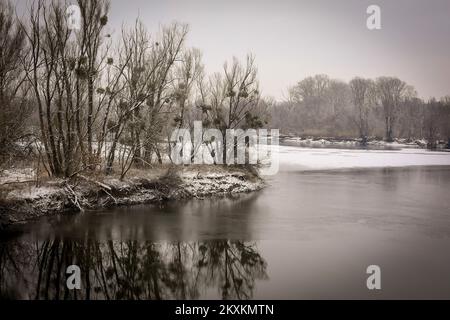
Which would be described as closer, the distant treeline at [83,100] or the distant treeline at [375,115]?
the distant treeline at [83,100]

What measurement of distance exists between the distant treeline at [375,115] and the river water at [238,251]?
60001 mm

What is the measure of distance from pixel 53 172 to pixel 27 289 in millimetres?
8780

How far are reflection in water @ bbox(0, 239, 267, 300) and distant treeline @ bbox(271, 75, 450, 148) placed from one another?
2589 inches

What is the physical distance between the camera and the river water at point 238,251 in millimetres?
8062

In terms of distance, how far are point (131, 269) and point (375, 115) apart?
9413cm

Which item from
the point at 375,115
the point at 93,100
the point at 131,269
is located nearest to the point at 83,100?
the point at 93,100

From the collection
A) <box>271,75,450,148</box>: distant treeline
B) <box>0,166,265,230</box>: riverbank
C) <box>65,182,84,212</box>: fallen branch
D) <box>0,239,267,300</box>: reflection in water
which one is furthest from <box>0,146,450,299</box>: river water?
<box>271,75,450,148</box>: distant treeline

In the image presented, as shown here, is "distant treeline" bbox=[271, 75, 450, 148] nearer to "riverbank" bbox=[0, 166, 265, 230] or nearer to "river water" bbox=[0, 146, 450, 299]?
"riverbank" bbox=[0, 166, 265, 230]

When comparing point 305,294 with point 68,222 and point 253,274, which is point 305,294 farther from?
point 68,222

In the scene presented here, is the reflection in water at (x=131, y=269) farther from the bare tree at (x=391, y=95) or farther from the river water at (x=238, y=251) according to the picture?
the bare tree at (x=391, y=95)

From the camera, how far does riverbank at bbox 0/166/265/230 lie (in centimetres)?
1348

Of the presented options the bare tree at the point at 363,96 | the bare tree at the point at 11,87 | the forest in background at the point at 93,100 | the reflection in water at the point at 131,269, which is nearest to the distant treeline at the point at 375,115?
the bare tree at the point at 363,96

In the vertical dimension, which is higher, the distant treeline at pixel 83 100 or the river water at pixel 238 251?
the distant treeline at pixel 83 100
